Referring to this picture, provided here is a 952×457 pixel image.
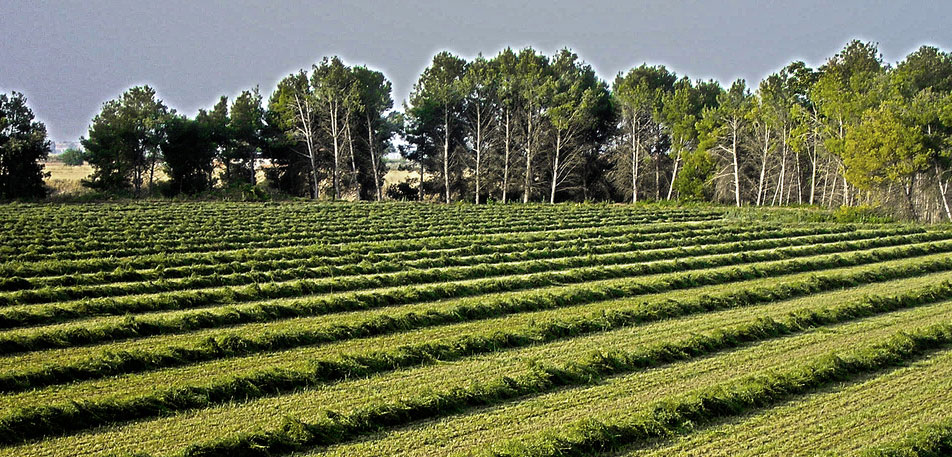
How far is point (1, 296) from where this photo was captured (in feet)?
50.6

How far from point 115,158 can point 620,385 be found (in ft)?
168

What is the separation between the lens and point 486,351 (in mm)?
12281

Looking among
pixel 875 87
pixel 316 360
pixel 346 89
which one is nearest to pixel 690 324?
pixel 316 360

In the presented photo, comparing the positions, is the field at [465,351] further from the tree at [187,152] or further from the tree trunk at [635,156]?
the tree trunk at [635,156]

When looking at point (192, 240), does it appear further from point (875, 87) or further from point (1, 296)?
point (875, 87)

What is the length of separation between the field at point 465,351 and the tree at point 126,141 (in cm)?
2971

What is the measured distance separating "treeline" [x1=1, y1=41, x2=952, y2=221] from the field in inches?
1252

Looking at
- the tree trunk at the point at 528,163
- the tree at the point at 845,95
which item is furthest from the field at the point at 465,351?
the tree trunk at the point at 528,163

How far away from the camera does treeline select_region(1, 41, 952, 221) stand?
2110 inches

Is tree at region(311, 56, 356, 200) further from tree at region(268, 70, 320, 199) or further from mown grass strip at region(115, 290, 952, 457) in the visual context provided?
mown grass strip at region(115, 290, 952, 457)

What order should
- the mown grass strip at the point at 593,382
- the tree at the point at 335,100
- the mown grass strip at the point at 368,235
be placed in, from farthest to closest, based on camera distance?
the tree at the point at 335,100 < the mown grass strip at the point at 368,235 < the mown grass strip at the point at 593,382

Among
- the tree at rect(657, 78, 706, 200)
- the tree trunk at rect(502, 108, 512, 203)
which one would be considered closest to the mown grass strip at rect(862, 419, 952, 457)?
the tree trunk at rect(502, 108, 512, 203)

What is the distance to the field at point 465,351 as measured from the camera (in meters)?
8.59

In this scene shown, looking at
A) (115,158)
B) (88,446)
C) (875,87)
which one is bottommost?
(88,446)
